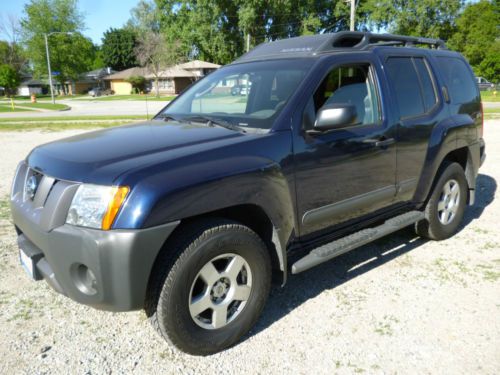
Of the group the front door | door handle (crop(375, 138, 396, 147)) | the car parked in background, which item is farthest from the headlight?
the car parked in background

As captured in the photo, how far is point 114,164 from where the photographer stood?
8.13ft

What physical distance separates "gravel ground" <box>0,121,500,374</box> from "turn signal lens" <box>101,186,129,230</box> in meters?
1.01

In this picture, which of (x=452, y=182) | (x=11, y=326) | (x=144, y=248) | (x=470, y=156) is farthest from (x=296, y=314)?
(x=470, y=156)

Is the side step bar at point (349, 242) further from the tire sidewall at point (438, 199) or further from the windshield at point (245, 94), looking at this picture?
the windshield at point (245, 94)

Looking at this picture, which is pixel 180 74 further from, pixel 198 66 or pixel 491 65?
pixel 491 65

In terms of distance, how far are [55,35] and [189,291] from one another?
244ft

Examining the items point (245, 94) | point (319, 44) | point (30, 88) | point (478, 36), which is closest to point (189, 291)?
point (245, 94)

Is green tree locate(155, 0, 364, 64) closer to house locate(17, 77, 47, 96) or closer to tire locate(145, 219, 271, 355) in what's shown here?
tire locate(145, 219, 271, 355)

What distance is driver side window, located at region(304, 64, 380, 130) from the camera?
3.35 m

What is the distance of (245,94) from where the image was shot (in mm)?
3820

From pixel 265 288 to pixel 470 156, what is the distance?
322cm

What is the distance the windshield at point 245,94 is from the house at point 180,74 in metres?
49.8

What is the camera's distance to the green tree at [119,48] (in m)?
80.7

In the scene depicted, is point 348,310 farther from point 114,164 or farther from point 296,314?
point 114,164
